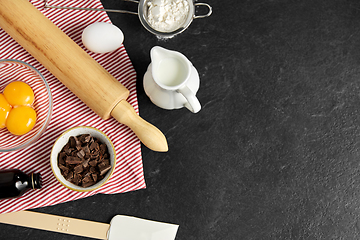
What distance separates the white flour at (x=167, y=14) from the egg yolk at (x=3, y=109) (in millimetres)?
528

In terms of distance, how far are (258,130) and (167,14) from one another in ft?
1.67

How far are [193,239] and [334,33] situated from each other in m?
0.91

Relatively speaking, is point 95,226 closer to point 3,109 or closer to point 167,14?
point 3,109

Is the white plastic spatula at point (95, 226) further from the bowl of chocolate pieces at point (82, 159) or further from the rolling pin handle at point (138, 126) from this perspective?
the rolling pin handle at point (138, 126)

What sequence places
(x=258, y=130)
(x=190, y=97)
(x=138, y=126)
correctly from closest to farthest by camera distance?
(x=190, y=97), (x=138, y=126), (x=258, y=130)

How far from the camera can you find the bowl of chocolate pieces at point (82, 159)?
945 mm

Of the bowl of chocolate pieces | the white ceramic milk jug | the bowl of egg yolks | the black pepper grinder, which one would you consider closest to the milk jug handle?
the white ceramic milk jug

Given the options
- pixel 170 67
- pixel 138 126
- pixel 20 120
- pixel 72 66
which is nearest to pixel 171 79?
pixel 170 67

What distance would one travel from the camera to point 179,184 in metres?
1.08

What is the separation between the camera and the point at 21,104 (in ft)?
3.26

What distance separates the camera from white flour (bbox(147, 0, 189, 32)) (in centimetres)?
102

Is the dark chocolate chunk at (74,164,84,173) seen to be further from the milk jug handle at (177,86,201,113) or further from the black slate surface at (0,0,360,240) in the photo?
the milk jug handle at (177,86,201,113)

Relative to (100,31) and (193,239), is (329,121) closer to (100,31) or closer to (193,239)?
(193,239)

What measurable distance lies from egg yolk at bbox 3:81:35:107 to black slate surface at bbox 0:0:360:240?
36cm
